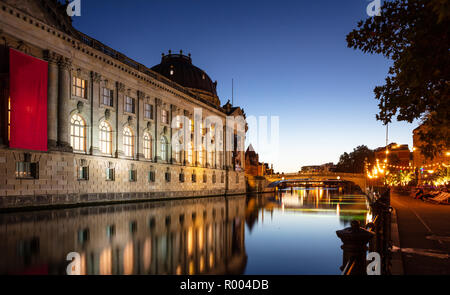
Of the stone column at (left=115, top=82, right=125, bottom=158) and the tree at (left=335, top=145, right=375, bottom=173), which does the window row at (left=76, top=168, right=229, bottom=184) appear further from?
the tree at (left=335, top=145, right=375, bottom=173)

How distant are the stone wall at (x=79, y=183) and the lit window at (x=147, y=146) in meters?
1.36

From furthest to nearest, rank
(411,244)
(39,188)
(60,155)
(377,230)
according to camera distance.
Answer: (60,155)
(39,188)
(411,244)
(377,230)

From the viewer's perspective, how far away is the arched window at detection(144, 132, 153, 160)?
4175 centimetres

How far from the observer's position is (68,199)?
28.2m

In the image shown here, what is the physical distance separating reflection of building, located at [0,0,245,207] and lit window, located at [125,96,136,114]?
0.12m

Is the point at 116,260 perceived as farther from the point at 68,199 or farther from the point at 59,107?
the point at 59,107

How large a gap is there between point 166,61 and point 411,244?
76672 millimetres

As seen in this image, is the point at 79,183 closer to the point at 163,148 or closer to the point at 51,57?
the point at 51,57

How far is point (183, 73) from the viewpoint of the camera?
7694 centimetres

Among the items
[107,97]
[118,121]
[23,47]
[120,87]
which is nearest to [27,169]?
[23,47]

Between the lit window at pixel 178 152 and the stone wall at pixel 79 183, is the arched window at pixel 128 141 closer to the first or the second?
the stone wall at pixel 79 183

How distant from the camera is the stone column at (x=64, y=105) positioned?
28.4m

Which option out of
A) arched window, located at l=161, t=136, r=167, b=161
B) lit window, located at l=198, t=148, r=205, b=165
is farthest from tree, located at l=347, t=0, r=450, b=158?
lit window, located at l=198, t=148, r=205, b=165

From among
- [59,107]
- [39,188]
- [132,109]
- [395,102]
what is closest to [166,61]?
[132,109]
